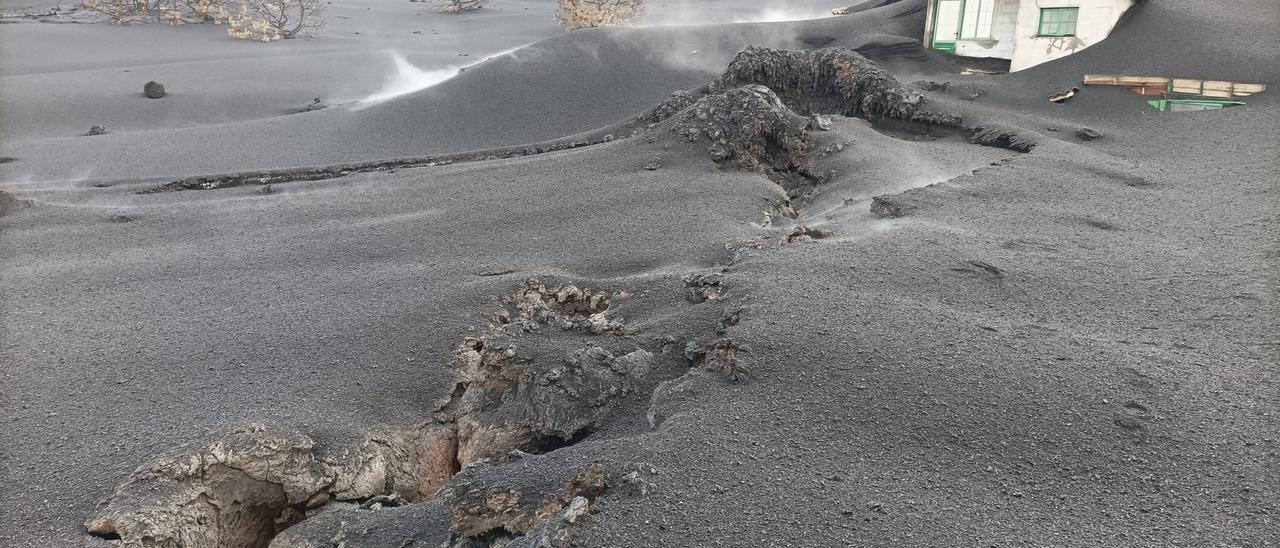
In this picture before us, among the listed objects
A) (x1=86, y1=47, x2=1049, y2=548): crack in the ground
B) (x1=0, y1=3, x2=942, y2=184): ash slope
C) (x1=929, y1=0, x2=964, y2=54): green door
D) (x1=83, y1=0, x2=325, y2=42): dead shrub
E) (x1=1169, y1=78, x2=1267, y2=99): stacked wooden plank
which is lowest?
(x1=86, y1=47, x2=1049, y2=548): crack in the ground

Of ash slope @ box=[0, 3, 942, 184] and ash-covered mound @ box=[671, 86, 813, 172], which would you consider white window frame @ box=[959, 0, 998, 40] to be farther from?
ash-covered mound @ box=[671, 86, 813, 172]

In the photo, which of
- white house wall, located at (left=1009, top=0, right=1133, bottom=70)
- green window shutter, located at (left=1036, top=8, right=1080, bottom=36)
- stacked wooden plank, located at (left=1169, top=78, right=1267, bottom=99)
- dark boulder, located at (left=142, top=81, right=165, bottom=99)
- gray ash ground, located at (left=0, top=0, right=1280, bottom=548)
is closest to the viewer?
gray ash ground, located at (left=0, top=0, right=1280, bottom=548)

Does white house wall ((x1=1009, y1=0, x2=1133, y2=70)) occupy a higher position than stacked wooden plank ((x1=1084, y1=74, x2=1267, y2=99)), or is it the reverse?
white house wall ((x1=1009, y1=0, x2=1133, y2=70))

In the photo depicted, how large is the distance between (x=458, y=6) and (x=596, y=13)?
16.7ft

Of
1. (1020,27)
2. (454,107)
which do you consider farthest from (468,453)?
(1020,27)

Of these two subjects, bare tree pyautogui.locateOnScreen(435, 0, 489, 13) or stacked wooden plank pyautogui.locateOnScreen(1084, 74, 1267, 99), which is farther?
bare tree pyautogui.locateOnScreen(435, 0, 489, 13)

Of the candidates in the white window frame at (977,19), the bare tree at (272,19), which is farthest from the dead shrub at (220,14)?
the white window frame at (977,19)

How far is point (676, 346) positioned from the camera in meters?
3.18

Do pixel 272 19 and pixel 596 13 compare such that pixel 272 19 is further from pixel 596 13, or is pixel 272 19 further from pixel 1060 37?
pixel 1060 37

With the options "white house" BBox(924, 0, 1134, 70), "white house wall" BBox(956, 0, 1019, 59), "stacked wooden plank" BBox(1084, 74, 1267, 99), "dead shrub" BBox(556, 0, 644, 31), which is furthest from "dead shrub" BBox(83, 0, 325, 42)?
"stacked wooden plank" BBox(1084, 74, 1267, 99)

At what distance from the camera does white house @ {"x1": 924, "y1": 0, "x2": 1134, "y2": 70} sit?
29.4 feet

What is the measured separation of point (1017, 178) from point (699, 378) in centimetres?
367

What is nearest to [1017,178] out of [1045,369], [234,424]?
[1045,369]

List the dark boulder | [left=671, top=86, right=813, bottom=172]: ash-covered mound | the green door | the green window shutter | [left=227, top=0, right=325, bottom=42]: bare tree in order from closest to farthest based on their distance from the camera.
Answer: [left=671, top=86, right=813, bottom=172]: ash-covered mound < the green window shutter < the green door < the dark boulder < [left=227, top=0, right=325, bottom=42]: bare tree
